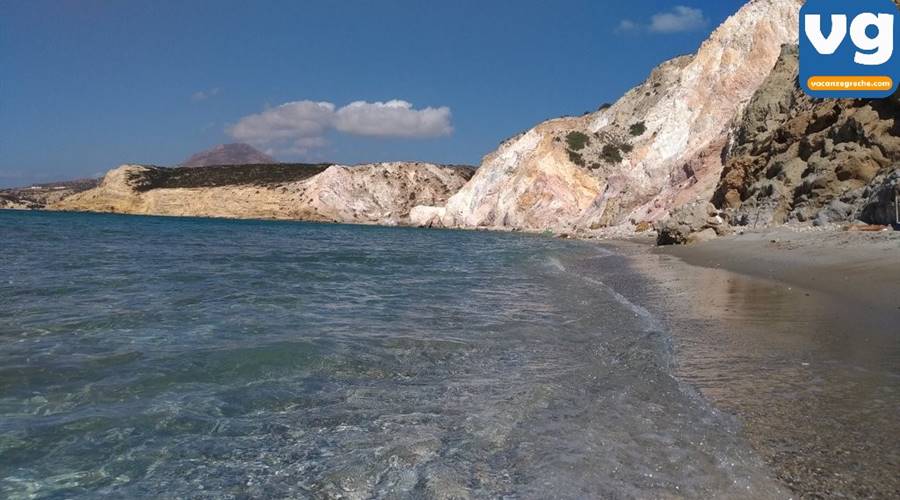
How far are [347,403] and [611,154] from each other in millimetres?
51208

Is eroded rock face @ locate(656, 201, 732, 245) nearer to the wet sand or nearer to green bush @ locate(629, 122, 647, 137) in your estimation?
the wet sand

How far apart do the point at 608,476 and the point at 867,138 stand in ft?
62.6

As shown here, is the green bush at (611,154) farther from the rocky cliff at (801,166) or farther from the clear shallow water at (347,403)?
the clear shallow water at (347,403)

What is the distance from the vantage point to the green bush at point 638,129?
51.7 meters

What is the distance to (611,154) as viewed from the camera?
5212cm

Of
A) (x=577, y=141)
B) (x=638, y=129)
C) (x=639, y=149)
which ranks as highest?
(x=638, y=129)

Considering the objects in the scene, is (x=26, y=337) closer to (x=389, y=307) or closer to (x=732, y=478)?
(x=389, y=307)

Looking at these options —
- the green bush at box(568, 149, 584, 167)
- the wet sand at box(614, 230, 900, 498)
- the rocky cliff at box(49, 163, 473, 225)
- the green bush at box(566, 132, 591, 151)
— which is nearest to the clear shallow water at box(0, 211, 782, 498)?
the wet sand at box(614, 230, 900, 498)

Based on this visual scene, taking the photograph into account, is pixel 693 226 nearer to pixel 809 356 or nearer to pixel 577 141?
pixel 809 356

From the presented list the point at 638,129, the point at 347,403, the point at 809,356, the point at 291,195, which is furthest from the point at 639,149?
the point at 347,403

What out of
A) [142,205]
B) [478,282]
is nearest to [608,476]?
[478,282]

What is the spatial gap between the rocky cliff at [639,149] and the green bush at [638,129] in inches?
4.7

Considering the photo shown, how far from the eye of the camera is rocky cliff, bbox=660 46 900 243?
16.3 meters

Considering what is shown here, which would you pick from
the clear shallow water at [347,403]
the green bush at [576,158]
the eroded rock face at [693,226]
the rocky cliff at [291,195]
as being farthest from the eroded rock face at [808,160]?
the rocky cliff at [291,195]
